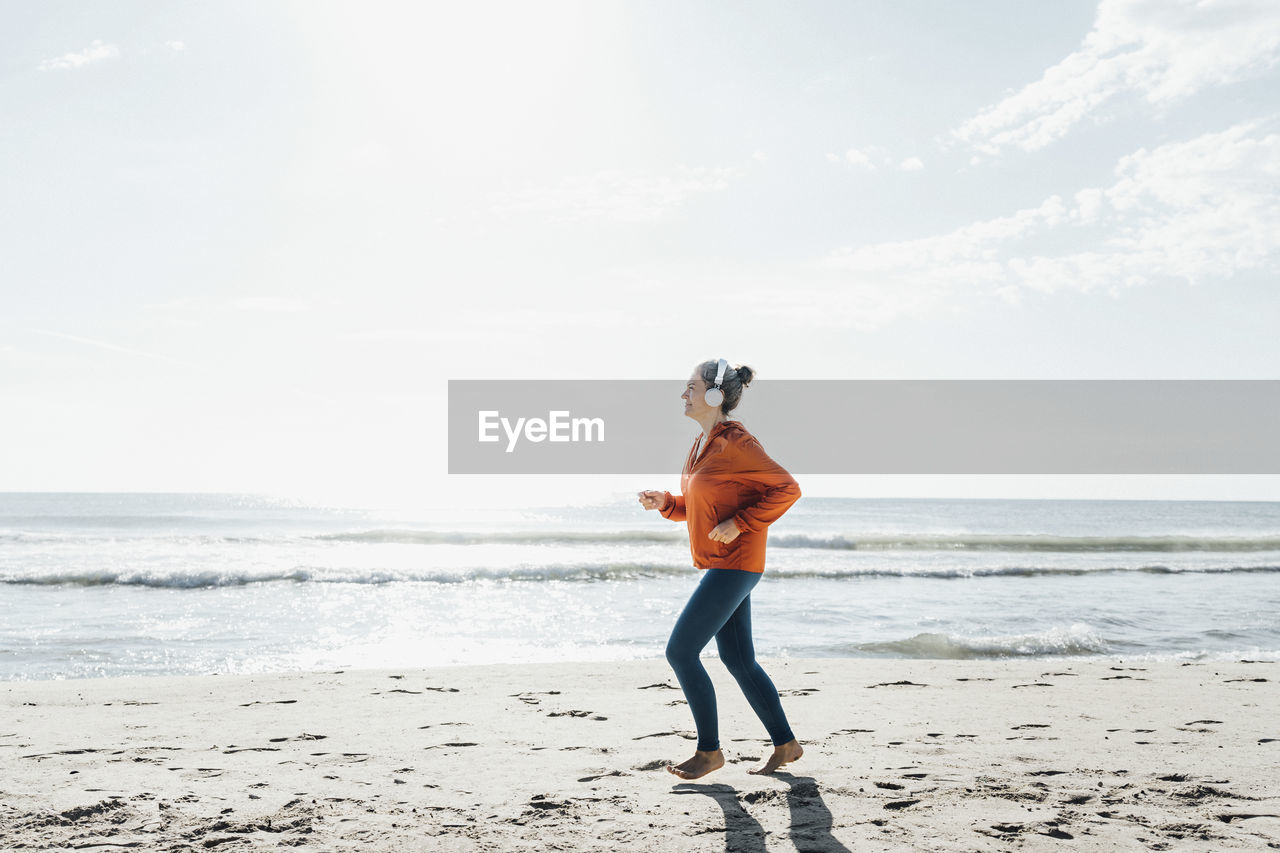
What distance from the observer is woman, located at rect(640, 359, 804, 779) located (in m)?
3.62

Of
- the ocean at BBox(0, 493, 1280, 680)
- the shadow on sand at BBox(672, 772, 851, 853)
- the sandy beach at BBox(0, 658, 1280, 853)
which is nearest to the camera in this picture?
the shadow on sand at BBox(672, 772, 851, 853)

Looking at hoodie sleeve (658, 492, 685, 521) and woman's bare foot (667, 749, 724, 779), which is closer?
woman's bare foot (667, 749, 724, 779)

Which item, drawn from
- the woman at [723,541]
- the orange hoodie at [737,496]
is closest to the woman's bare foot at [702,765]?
the woman at [723,541]

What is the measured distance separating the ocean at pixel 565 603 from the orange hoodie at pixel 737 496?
5.01 m

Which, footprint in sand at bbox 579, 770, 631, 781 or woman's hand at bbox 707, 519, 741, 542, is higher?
woman's hand at bbox 707, 519, 741, 542

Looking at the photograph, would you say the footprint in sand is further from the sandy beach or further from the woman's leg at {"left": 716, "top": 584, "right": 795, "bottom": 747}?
the woman's leg at {"left": 716, "top": 584, "right": 795, "bottom": 747}

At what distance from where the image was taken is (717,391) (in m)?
3.77

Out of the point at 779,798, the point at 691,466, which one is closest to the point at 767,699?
the point at 779,798

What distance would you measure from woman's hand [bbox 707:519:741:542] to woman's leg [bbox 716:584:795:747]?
45cm

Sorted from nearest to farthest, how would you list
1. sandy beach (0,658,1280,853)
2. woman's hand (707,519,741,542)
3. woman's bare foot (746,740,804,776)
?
sandy beach (0,658,1280,853)
woman's hand (707,519,741,542)
woman's bare foot (746,740,804,776)

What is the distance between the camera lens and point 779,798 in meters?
3.66

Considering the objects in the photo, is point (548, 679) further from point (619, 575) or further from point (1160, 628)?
point (619, 575)

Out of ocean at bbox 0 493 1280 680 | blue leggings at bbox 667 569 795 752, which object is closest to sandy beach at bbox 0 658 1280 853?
blue leggings at bbox 667 569 795 752

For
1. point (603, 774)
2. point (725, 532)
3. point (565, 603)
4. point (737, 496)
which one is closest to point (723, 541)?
point (725, 532)
